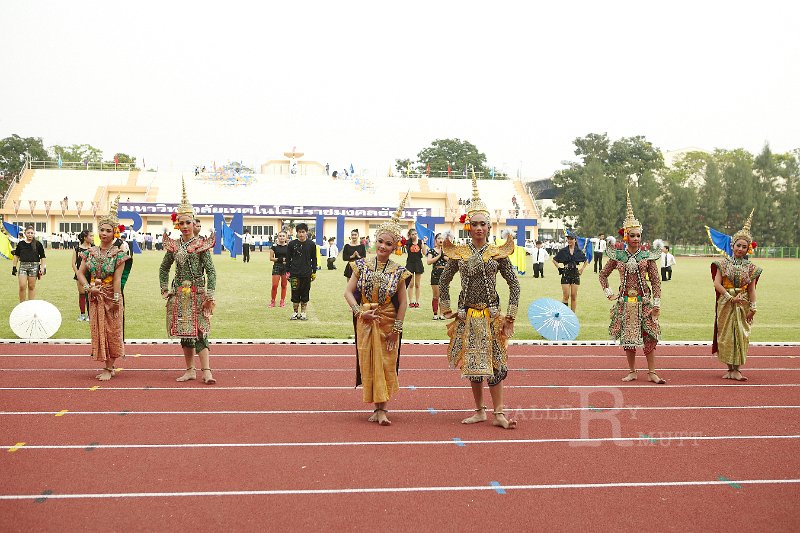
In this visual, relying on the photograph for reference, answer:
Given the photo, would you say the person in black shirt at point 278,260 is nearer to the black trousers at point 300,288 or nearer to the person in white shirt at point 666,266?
the black trousers at point 300,288

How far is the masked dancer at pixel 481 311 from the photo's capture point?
7211 mm

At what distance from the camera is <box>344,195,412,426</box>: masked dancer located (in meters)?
7.31

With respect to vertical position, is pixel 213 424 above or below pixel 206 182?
below

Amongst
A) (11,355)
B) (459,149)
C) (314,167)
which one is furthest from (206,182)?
(11,355)

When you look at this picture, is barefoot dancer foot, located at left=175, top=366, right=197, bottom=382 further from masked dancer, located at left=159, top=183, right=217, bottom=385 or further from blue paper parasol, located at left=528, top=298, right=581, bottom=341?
blue paper parasol, located at left=528, top=298, right=581, bottom=341

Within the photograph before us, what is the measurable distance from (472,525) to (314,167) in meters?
81.7

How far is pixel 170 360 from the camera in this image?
10688 millimetres

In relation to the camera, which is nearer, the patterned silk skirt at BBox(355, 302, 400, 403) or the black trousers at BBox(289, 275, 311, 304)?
the patterned silk skirt at BBox(355, 302, 400, 403)

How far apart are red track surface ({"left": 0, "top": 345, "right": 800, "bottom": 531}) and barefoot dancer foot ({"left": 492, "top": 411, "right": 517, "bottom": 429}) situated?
0.10 metres

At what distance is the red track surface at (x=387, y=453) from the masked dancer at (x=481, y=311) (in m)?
0.49

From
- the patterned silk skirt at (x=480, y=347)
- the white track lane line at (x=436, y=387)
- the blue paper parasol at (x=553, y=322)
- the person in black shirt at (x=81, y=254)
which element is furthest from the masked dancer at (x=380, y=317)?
the person in black shirt at (x=81, y=254)

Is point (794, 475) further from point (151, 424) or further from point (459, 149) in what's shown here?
point (459, 149)

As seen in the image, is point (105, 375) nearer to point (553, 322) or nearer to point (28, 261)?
point (553, 322)

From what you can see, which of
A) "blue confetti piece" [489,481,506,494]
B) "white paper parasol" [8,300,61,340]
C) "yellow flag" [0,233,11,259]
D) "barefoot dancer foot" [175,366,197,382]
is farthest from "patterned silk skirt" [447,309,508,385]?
"yellow flag" [0,233,11,259]
